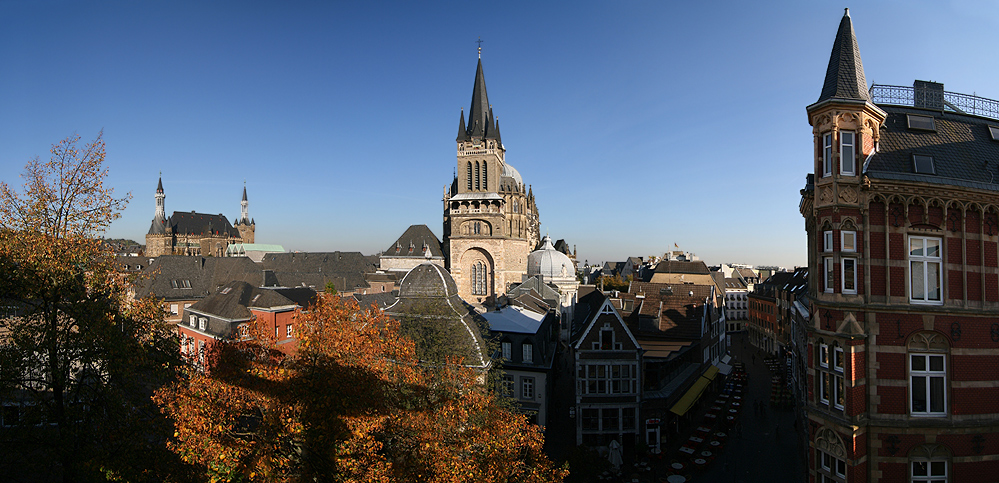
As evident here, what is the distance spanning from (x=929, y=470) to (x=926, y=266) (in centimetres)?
525

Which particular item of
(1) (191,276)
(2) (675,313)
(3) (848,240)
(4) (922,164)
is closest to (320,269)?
(1) (191,276)

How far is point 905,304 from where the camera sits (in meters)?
12.7

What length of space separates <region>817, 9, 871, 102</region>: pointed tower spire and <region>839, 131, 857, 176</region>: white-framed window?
1062 mm

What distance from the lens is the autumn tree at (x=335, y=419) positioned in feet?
39.0

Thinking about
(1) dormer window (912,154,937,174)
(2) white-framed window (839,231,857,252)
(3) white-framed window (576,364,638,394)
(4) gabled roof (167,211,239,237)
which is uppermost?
(4) gabled roof (167,211,239,237)

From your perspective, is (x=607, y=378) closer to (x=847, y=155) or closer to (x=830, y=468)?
(x=830, y=468)

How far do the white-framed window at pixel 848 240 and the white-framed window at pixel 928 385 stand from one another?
319 centimetres

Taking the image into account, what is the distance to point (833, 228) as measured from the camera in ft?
42.3

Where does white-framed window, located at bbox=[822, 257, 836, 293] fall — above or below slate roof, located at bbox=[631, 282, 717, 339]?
above

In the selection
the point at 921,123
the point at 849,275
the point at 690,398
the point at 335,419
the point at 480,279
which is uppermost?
the point at 921,123

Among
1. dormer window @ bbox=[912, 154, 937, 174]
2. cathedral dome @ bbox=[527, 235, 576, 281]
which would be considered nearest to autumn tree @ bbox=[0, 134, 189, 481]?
dormer window @ bbox=[912, 154, 937, 174]

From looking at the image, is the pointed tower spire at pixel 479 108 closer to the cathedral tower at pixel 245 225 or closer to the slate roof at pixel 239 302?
the slate roof at pixel 239 302

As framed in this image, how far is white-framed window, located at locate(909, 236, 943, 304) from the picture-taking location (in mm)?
12828

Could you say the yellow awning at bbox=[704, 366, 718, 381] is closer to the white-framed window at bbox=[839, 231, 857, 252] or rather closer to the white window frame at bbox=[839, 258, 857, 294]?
the white window frame at bbox=[839, 258, 857, 294]
